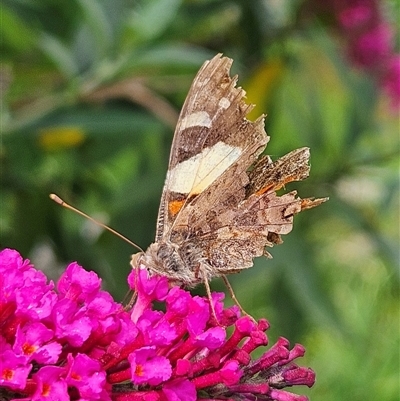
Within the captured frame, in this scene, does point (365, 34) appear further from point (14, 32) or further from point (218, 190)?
point (218, 190)

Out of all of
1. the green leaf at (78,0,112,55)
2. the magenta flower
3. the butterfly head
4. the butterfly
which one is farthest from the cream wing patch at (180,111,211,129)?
the magenta flower

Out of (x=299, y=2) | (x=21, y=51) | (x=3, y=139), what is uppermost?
(x=299, y=2)

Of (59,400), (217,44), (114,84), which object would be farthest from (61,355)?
(217,44)

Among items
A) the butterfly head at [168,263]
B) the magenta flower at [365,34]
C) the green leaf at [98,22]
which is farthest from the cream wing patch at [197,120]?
the magenta flower at [365,34]

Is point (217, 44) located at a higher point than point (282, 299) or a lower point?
higher

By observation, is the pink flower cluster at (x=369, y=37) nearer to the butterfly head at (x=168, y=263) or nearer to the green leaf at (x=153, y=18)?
the green leaf at (x=153, y=18)

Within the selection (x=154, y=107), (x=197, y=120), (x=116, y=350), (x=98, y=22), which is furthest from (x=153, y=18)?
(x=116, y=350)

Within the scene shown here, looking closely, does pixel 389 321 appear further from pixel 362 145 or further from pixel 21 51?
pixel 21 51

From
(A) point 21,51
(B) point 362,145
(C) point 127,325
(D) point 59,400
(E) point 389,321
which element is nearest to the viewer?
(D) point 59,400
